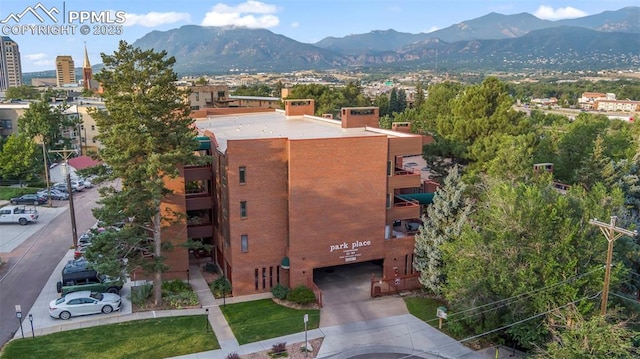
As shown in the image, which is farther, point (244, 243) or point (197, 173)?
point (197, 173)

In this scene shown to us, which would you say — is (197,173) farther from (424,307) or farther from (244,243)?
(424,307)

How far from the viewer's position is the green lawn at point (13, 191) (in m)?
50.3

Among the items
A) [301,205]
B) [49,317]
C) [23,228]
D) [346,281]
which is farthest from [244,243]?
[23,228]

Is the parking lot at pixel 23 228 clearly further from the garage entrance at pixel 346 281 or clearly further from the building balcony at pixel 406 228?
the building balcony at pixel 406 228

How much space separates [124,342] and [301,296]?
9.46 metres

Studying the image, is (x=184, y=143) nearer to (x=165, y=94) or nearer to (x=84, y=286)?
(x=165, y=94)

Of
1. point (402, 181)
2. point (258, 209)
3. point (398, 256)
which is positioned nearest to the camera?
point (258, 209)

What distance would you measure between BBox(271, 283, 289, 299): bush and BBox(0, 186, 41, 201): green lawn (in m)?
35.6

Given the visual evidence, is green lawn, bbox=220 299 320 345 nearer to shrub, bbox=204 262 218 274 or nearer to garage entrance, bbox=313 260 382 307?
garage entrance, bbox=313 260 382 307

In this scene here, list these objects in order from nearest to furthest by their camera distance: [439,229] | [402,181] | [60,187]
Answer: [439,229] → [402,181] → [60,187]

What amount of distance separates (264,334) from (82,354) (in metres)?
8.21

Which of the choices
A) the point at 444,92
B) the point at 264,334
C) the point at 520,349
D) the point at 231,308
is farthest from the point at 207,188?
the point at 444,92

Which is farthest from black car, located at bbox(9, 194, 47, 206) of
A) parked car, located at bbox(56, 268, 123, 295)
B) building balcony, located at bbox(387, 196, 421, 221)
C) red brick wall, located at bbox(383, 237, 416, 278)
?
red brick wall, located at bbox(383, 237, 416, 278)

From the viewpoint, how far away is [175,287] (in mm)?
29297
